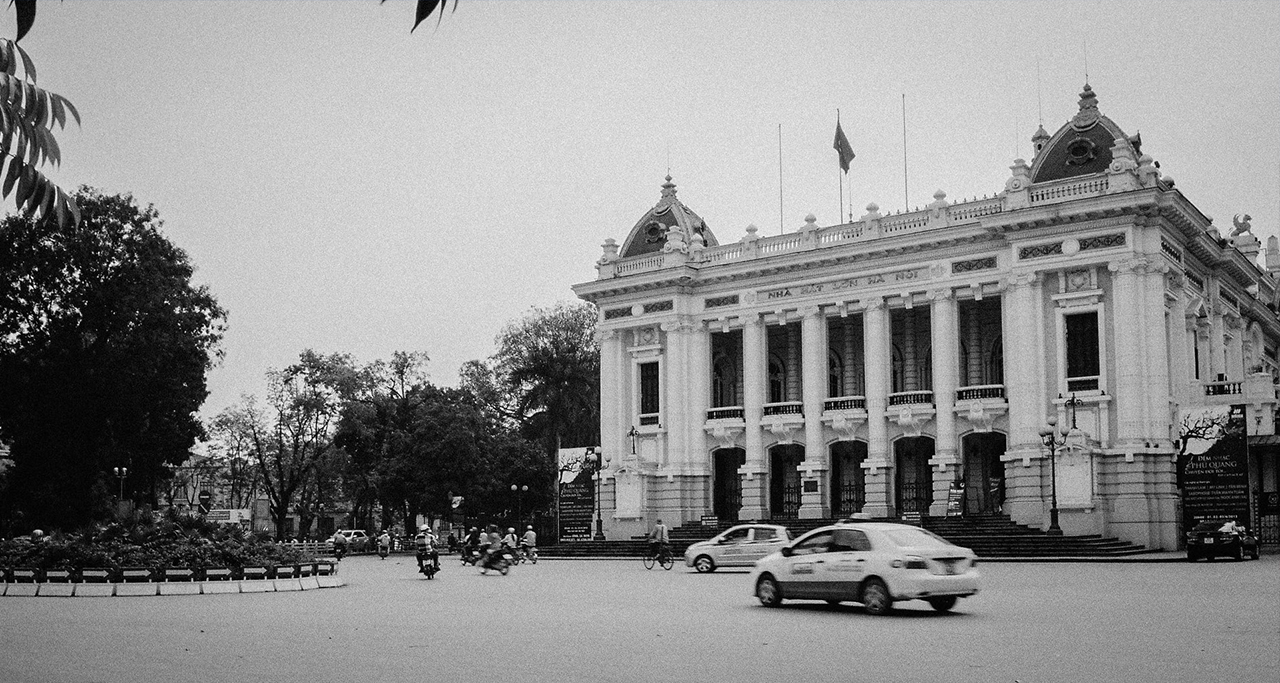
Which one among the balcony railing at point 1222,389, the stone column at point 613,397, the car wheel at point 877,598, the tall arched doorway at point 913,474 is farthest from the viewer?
the stone column at point 613,397

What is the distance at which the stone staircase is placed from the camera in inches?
1401

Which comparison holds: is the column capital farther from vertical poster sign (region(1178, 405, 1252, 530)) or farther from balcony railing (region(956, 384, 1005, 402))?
vertical poster sign (region(1178, 405, 1252, 530))

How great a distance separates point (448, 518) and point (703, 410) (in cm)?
2241

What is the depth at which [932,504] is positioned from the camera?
42406mm

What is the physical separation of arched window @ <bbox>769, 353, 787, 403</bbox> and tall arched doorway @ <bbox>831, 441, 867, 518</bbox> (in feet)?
13.4

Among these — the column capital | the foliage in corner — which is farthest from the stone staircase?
the foliage in corner

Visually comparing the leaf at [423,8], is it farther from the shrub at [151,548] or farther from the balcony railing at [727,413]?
the balcony railing at [727,413]

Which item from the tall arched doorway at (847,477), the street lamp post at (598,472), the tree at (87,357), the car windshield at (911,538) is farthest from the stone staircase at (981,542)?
the car windshield at (911,538)

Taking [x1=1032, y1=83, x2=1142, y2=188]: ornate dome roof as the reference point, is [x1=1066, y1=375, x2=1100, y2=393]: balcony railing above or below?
below

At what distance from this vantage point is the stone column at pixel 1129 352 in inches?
1508

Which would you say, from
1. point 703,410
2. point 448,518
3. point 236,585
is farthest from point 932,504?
point 448,518

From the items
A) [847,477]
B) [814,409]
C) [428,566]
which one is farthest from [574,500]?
[428,566]

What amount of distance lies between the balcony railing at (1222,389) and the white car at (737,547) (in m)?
18.1

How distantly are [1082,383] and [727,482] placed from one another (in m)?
15.6
